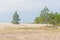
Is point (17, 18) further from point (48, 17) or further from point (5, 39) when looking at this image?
point (5, 39)

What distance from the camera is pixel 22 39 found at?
24250mm

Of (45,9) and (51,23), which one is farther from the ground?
(45,9)

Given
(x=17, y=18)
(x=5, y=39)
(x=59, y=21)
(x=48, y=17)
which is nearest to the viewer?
(x=5, y=39)

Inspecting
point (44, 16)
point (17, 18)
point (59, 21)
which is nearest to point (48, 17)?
point (44, 16)

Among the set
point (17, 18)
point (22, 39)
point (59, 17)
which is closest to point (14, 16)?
point (17, 18)

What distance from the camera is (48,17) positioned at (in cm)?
6341

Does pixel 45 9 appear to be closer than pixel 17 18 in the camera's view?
Yes

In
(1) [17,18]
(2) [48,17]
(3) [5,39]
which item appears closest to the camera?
(3) [5,39]

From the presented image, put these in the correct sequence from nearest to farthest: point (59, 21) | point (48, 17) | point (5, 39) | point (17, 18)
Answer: point (5, 39) < point (48, 17) < point (59, 21) < point (17, 18)

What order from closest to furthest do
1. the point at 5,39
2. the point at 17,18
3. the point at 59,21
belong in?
the point at 5,39 < the point at 59,21 < the point at 17,18

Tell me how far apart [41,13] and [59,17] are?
10.3m

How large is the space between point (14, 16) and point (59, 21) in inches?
897

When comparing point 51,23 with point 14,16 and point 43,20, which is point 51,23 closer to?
point 43,20

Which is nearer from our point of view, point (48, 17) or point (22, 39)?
point (22, 39)
